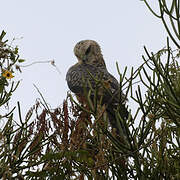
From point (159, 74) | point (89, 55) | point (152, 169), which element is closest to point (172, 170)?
point (152, 169)

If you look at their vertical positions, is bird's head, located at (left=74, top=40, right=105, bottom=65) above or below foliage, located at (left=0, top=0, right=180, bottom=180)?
above

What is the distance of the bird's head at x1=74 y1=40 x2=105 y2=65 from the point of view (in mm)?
9938

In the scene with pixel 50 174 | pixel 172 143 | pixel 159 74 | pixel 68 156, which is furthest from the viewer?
pixel 172 143

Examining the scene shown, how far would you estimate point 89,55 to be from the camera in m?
10.1

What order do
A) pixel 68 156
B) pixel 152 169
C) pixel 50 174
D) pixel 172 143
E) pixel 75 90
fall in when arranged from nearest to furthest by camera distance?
pixel 68 156 → pixel 50 174 → pixel 152 169 → pixel 172 143 → pixel 75 90

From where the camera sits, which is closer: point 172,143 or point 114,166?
point 114,166

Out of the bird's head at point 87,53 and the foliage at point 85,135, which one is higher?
the bird's head at point 87,53

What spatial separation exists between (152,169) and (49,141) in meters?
0.99

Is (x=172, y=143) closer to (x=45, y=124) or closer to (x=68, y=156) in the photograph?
(x=45, y=124)

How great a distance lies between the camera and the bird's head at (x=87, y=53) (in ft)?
32.6

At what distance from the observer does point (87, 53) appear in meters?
→ 10.1

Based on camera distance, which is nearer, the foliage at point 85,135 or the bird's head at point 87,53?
the foliage at point 85,135

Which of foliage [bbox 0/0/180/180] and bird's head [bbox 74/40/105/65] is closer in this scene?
foliage [bbox 0/0/180/180]

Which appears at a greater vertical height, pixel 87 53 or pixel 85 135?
pixel 87 53
